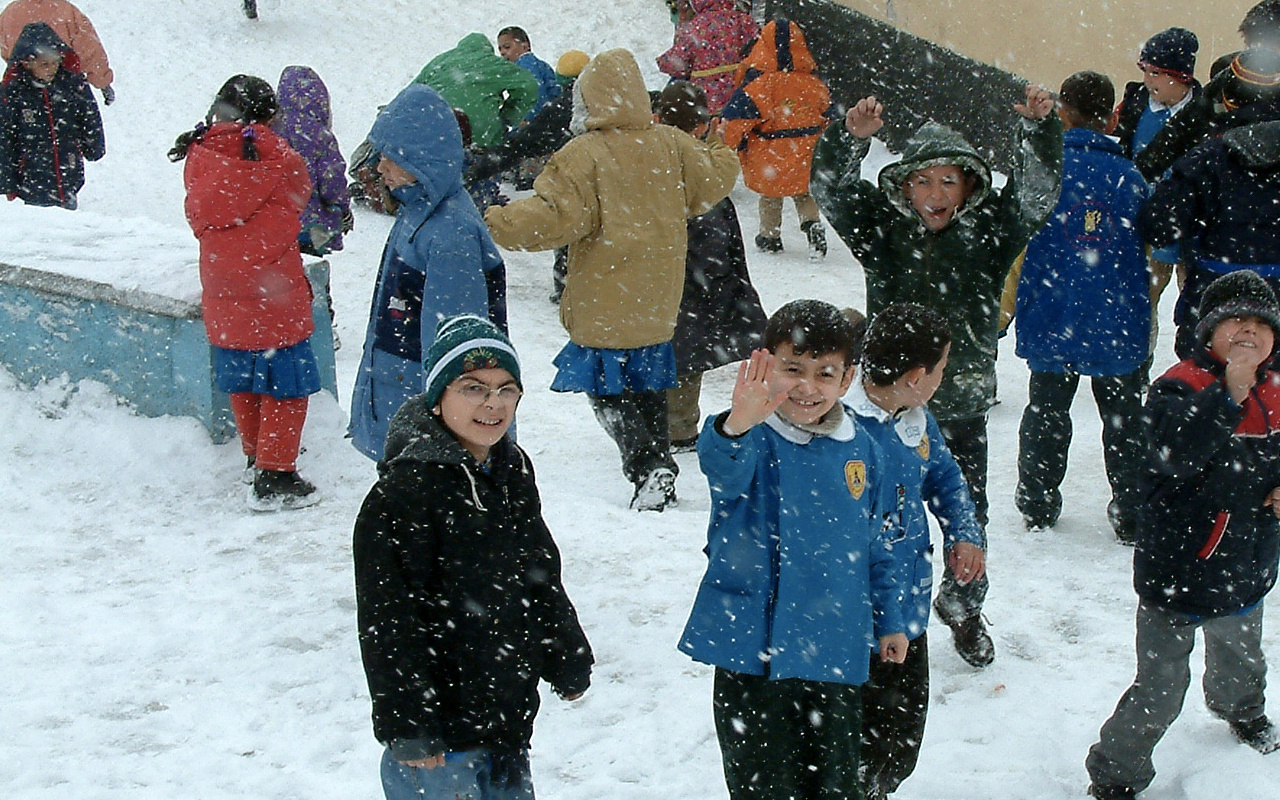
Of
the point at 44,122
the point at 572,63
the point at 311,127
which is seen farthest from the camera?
the point at 572,63

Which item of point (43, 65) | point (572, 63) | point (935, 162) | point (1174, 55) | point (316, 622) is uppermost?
point (572, 63)

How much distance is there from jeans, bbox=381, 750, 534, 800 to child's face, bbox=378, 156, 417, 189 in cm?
226

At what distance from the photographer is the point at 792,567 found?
3.15 m

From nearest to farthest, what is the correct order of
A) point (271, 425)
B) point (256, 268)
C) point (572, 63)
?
1. point (256, 268)
2. point (271, 425)
3. point (572, 63)

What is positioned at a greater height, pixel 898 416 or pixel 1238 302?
pixel 1238 302

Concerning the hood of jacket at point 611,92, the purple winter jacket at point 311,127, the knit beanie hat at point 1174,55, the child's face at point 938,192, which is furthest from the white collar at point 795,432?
the purple winter jacket at point 311,127

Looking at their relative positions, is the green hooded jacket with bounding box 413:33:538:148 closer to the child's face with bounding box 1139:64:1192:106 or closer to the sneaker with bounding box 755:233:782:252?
the sneaker with bounding box 755:233:782:252

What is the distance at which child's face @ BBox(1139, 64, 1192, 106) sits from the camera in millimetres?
7180

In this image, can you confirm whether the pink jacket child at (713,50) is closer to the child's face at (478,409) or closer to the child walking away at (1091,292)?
the child walking away at (1091,292)

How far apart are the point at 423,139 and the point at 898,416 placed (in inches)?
76.6

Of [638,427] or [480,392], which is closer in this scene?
[480,392]

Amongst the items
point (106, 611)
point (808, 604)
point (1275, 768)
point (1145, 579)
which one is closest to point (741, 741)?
point (808, 604)

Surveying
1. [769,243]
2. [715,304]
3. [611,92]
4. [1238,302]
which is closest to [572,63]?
[769,243]

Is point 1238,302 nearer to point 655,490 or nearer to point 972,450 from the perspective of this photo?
point 972,450
